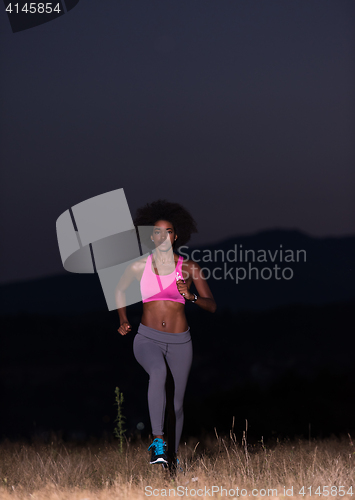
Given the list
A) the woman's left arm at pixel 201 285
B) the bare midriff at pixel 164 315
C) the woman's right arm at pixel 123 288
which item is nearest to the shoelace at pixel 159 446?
the bare midriff at pixel 164 315

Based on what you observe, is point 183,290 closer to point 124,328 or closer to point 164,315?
point 164,315

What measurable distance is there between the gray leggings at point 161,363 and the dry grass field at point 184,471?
569mm

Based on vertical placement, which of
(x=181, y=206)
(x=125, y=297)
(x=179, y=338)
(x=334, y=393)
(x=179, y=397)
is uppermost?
(x=181, y=206)

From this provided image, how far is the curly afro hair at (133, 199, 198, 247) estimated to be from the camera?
6.43m

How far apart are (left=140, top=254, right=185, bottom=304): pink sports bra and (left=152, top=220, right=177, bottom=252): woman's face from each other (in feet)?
0.82

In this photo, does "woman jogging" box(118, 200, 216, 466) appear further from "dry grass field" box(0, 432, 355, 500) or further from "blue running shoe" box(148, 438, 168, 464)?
"dry grass field" box(0, 432, 355, 500)

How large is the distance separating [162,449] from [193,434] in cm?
169

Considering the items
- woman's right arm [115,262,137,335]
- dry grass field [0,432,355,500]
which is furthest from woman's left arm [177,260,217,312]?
dry grass field [0,432,355,500]

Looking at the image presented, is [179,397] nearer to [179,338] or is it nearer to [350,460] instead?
[179,338]

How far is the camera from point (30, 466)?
6.73 m

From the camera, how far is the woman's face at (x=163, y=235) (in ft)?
20.2

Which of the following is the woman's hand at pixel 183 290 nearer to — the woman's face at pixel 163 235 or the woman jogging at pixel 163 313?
the woman jogging at pixel 163 313

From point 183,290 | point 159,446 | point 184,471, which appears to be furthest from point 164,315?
point 184,471

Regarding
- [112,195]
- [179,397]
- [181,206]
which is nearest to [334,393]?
[179,397]
